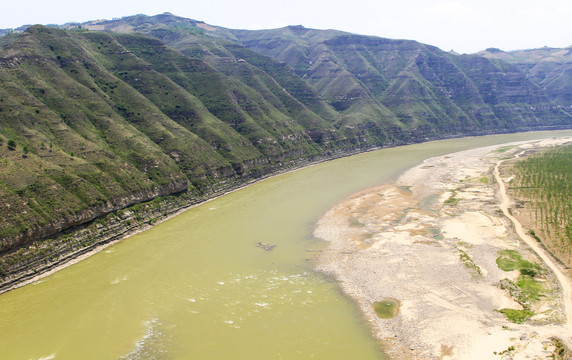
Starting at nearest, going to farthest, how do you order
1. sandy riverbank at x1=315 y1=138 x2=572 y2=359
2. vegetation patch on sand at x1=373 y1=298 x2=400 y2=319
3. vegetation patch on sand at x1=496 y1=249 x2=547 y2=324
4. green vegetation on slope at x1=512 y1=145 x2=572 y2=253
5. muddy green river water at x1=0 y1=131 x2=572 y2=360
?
sandy riverbank at x1=315 y1=138 x2=572 y2=359, muddy green river water at x1=0 y1=131 x2=572 y2=360, vegetation patch on sand at x1=496 y1=249 x2=547 y2=324, vegetation patch on sand at x1=373 y1=298 x2=400 y2=319, green vegetation on slope at x1=512 y1=145 x2=572 y2=253

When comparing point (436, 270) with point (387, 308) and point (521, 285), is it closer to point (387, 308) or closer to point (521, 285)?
point (521, 285)

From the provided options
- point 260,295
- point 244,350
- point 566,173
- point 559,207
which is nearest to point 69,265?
point 260,295

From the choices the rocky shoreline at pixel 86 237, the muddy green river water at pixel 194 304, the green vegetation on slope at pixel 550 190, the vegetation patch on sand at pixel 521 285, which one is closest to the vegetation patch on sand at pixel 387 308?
the muddy green river water at pixel 194 304

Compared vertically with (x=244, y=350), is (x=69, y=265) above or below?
above

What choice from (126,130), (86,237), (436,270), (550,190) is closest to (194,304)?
(86,237)

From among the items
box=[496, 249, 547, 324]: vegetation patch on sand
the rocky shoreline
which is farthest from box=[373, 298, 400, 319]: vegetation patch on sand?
the rocky shoreline

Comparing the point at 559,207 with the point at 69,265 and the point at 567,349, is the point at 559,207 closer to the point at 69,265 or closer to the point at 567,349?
the point at 567,349

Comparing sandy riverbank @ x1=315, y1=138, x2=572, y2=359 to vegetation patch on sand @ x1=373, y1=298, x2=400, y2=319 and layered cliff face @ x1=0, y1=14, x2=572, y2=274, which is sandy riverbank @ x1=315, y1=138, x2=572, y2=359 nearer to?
vegetation patch on sand @ x1=373, y1=298, x2=400, y2=319
